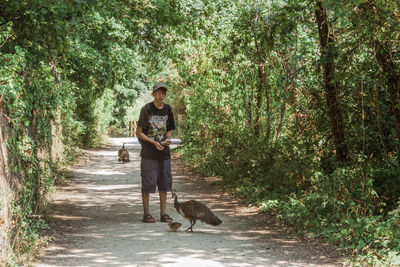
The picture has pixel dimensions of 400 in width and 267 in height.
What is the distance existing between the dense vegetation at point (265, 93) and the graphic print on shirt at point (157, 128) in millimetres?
1801

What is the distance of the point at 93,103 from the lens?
32.2m

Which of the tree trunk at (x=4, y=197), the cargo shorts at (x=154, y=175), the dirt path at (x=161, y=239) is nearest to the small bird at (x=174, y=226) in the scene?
the dirt path at (x=161, y=239)

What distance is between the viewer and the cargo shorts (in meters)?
9.13

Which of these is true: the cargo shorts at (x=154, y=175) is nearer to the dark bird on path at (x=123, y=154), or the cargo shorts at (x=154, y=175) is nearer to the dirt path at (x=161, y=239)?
the dirt path at (x=161, y=239)

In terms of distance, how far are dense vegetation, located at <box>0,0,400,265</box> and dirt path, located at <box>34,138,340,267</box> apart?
1.47 ft

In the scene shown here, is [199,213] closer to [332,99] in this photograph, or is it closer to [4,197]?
[4,197]

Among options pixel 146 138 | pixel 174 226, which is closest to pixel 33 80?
pixel 146 138

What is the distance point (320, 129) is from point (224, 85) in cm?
572

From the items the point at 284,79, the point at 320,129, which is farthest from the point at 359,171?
the point at 284,79

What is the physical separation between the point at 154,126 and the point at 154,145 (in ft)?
1.04

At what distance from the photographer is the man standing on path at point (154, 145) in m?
9.09

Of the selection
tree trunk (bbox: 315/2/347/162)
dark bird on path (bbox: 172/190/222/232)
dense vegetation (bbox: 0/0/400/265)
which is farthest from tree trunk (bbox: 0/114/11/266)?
tree trunk (bbox: 315/2/347/162)

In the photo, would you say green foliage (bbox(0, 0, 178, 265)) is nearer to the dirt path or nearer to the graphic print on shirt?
the dirt path

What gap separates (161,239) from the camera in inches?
309
